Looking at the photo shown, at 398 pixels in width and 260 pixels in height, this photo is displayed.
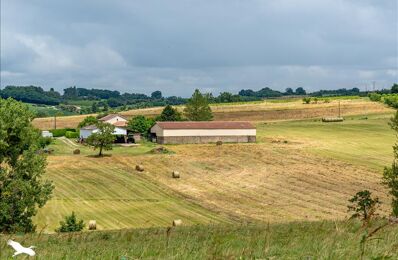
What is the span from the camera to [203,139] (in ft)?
341

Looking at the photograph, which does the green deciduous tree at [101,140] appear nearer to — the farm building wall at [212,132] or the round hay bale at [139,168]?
the round hay bale at [139,168]

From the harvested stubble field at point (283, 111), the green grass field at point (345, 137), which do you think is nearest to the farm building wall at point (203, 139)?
the green grass field at point (345, 137)

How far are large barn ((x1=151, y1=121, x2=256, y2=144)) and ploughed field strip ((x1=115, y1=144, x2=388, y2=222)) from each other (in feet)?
43.7

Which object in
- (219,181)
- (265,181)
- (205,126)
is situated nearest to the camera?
(265,181)

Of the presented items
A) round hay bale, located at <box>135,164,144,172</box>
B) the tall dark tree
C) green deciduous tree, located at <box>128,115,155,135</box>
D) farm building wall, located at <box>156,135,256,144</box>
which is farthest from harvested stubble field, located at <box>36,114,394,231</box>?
the tall dark tree

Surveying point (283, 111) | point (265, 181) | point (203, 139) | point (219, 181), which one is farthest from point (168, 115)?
point (265, 181)

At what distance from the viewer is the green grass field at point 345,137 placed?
266 feet

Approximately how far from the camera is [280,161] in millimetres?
76250

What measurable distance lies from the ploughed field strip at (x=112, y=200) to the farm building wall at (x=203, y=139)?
95.5 feet

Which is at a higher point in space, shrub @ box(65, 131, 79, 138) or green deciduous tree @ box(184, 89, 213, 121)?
green deciduous tree @ box(184, 89, 213, 121)

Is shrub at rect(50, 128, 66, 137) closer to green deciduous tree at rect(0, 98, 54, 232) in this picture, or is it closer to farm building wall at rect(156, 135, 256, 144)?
farm building wall at rect(156, 135, 256, 144)

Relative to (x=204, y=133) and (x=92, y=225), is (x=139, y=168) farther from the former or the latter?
(x=204, y=133)

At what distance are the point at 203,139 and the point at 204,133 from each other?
3.70 feet

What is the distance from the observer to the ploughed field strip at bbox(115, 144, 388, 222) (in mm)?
50438
